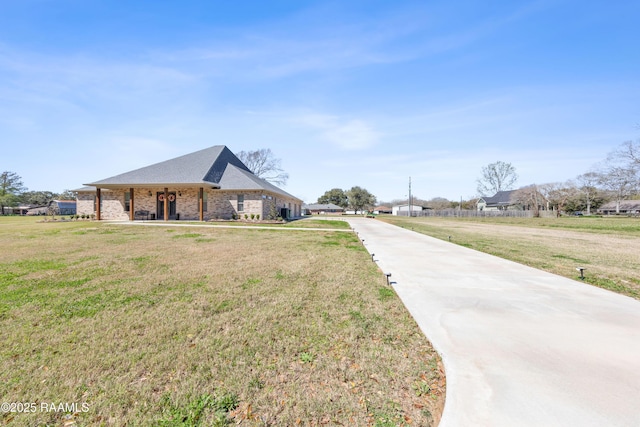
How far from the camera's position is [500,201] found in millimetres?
55344

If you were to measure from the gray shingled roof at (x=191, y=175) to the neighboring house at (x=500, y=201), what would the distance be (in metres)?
52.4

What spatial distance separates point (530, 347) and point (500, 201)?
64197 mm

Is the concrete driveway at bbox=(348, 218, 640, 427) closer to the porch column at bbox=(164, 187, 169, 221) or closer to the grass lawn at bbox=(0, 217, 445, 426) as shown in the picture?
the grass lawn at bbox=(0, 217, 445, 426)

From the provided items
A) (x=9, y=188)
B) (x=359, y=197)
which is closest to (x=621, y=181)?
(x=359, y=197)

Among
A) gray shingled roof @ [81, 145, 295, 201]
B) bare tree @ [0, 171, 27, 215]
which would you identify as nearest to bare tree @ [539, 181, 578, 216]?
gray shingled roof @ [81, 145, 295, 201]

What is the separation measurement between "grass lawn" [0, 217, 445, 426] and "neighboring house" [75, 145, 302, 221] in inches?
657

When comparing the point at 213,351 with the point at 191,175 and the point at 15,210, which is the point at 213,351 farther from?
the point at 15,210

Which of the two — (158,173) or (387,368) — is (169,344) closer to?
(387,368)

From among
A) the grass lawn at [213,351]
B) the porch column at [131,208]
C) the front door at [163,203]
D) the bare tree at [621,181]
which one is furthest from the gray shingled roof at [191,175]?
the bare tree at [621,181]

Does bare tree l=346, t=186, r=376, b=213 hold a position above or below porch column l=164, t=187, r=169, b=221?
above

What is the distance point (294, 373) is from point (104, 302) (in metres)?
3.39

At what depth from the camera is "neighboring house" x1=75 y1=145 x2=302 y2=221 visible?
21281 mm

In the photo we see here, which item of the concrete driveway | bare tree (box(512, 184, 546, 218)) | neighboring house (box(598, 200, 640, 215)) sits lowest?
the concrete driveway

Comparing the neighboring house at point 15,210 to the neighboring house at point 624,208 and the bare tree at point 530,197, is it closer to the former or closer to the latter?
the bare tree at point 530,197
